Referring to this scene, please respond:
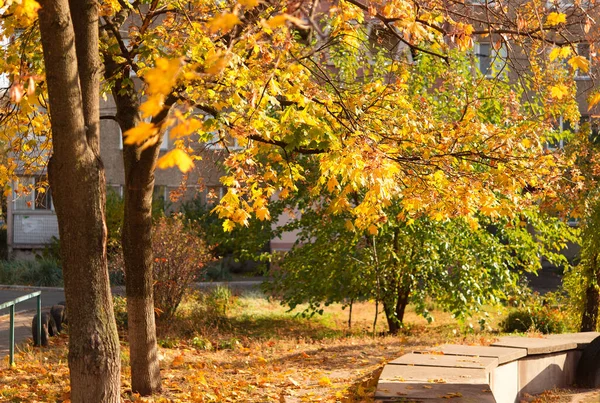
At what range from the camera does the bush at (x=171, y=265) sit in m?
13.5

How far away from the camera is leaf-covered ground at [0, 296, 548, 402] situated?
8305 millimetres

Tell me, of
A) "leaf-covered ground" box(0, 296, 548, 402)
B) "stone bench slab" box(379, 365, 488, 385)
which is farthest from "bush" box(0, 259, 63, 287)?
Answer: "stone bench slab" box(379, 365, 488, 385)

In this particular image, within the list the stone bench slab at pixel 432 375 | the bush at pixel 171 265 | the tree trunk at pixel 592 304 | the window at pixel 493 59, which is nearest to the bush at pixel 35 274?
the bush at pixel 171 265

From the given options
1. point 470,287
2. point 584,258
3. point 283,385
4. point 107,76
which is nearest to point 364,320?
point 470,287

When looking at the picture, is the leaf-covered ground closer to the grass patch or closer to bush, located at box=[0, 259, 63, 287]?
the grass patch

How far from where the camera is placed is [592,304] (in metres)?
13.9

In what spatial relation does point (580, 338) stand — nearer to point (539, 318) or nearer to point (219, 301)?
point (539, 318)

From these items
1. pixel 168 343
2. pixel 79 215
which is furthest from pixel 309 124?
pixel 168 343

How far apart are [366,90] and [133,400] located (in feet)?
13.3

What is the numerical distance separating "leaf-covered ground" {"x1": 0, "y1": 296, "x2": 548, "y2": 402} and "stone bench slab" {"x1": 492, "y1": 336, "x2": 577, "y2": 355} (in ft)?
2.28

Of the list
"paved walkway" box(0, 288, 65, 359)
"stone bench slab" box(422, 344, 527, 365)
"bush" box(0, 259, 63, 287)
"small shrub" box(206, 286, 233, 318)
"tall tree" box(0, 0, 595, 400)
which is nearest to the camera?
"tall tree" box(0, 0, 595, 400)

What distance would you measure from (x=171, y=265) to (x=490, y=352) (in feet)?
21.8

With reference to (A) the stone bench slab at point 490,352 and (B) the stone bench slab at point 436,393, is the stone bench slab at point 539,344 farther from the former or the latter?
(B) the stone bench slab at point 436,393

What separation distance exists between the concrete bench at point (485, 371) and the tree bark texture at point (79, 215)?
2176mm
